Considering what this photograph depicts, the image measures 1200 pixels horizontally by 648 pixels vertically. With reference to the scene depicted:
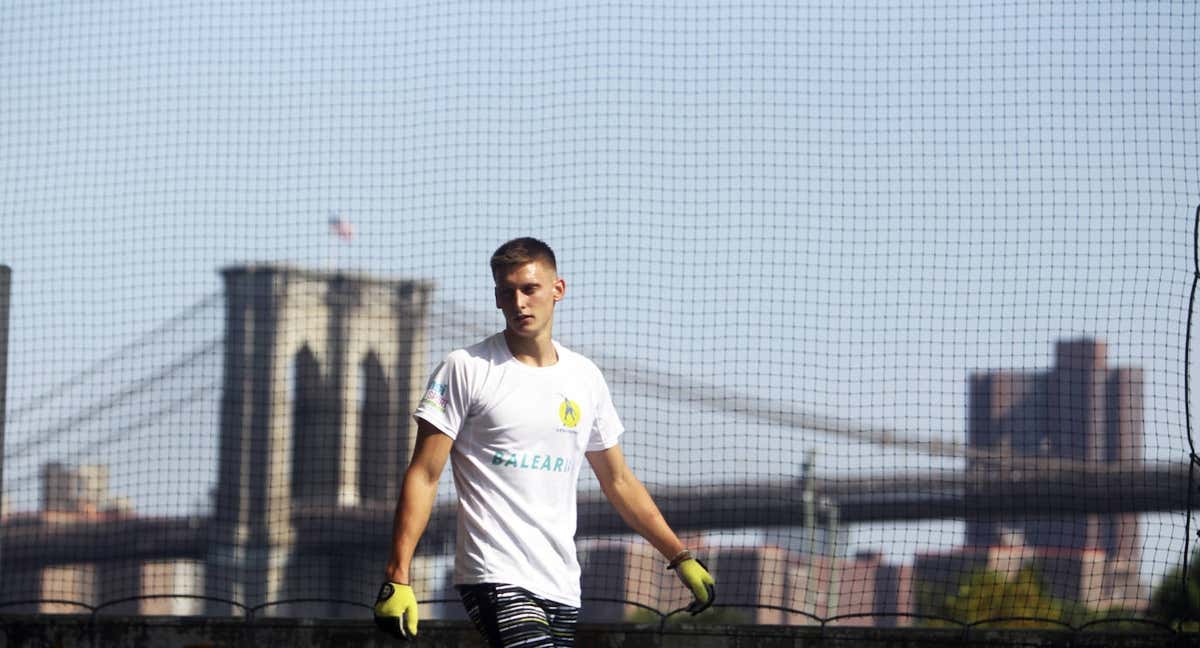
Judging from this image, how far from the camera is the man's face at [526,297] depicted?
3.72 m

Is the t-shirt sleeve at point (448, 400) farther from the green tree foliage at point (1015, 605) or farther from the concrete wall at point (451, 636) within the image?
the concrete wall at point (451, 636)

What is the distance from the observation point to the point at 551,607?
12.1 ft

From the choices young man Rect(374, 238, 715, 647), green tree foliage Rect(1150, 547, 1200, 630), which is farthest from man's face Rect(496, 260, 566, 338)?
green tree foliage Rect(1150, 547, 1200, 630)

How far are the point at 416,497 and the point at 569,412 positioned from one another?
430 mm

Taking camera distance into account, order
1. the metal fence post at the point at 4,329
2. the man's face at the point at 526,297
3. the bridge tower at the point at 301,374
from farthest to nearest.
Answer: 1. the bridge tower at the point at 301,374
2. the metal fence post at the point at 4,329
3. the man's face at the point at 526,297

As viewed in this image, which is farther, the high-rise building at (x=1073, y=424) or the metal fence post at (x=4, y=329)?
the high-rise building at (x=1073, y=424)

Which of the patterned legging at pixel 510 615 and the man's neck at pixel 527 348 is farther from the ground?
the man's neck at pixel 527 348

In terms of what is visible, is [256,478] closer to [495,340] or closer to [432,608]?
[432,608]

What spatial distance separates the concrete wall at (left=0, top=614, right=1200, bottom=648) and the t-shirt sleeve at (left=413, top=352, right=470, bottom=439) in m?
2.02

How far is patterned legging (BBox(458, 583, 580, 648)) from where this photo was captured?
140 inches

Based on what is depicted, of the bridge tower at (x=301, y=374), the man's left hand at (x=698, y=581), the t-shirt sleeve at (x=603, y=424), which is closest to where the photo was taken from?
the t-shirt sleeve at (x=603, y=424)

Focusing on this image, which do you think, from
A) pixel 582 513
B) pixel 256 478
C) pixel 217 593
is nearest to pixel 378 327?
pixel 256 478

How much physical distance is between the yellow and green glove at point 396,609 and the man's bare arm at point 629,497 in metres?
0.64

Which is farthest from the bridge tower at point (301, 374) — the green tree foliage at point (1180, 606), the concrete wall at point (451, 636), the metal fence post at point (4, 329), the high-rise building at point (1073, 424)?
the green tree foliage at point (1180, 606)
